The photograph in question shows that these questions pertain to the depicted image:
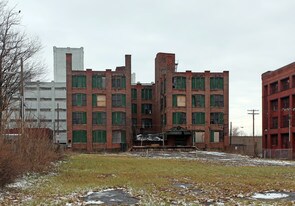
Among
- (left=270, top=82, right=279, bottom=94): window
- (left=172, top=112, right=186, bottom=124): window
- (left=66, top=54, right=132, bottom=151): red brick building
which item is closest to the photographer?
(left=270, top=82, right=279, bottom=94): window

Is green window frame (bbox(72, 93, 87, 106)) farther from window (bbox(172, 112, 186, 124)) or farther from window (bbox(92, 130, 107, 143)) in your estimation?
window (bbox(172, 112, 186, 124))

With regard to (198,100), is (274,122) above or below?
below

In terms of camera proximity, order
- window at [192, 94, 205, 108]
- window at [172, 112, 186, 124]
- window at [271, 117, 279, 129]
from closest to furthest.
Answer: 1. window at [271, 117, 279, 129]
2. window at [172, 112, 186, 124]
3. window at [192, 94, 205, 108]

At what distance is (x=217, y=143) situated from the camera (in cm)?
8238

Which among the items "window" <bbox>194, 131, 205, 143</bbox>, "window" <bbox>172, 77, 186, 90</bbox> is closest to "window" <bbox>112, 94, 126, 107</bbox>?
"window" <bbox>172, 77, 186, 90</bbox>

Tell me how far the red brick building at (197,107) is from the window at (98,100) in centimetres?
1231

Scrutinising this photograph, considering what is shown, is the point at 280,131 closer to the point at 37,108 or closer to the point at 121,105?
the point at 121,105

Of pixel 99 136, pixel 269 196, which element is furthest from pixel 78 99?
pixel 269 196

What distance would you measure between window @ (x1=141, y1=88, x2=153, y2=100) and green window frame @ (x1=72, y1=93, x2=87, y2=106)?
→ 1745 cm

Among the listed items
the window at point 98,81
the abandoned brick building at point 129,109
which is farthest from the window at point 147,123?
the window at point 98,81

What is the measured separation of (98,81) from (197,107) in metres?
20.5

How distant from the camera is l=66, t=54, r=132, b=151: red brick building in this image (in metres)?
80.6

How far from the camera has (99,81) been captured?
82.2 meters

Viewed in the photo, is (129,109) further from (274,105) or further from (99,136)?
(274,105)
